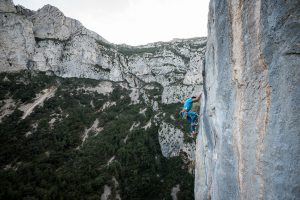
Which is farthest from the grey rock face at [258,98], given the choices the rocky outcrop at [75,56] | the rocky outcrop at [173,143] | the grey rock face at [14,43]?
the grey rock face at [14,43]

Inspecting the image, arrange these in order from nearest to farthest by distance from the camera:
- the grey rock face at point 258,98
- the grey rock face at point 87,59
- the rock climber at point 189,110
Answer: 1. the grey rock face at point 258,98
2. the rock climber at point 189,110
3. the grey rock face at point 87,59

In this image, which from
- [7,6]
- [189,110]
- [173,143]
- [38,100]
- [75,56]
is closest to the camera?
[189,110]

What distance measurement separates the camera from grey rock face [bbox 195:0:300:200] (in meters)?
2.22

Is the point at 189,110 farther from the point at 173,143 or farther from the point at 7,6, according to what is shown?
the point at 7,6

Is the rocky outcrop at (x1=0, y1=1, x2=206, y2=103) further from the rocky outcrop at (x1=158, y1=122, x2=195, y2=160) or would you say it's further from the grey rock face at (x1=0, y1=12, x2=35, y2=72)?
the rocky outcrop at (x1=158, y1=122, x2=195, y2=160)

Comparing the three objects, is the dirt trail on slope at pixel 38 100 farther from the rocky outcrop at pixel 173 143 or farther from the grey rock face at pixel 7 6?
the rocky outcrop at pixel 173 143

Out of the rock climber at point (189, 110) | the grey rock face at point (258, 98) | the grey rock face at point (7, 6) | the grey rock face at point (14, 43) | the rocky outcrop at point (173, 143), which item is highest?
the grey rock face at point (7, 6)

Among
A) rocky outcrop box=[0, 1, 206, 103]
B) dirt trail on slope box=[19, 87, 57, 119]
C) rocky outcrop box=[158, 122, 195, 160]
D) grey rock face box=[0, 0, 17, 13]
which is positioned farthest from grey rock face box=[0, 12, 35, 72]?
rocky outcrop box=[158, 122, 195, 160]

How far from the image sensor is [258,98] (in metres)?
2.98

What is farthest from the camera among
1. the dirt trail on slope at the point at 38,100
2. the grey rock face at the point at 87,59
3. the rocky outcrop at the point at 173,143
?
the grey rock face at the point at 87,59

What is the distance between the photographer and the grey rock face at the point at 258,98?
222 cm

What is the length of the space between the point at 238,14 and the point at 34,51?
198 ft

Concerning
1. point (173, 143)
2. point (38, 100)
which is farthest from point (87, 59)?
point (173, 143)

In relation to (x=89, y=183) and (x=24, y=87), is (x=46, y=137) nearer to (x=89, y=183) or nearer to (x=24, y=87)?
(x=89, y=183)
